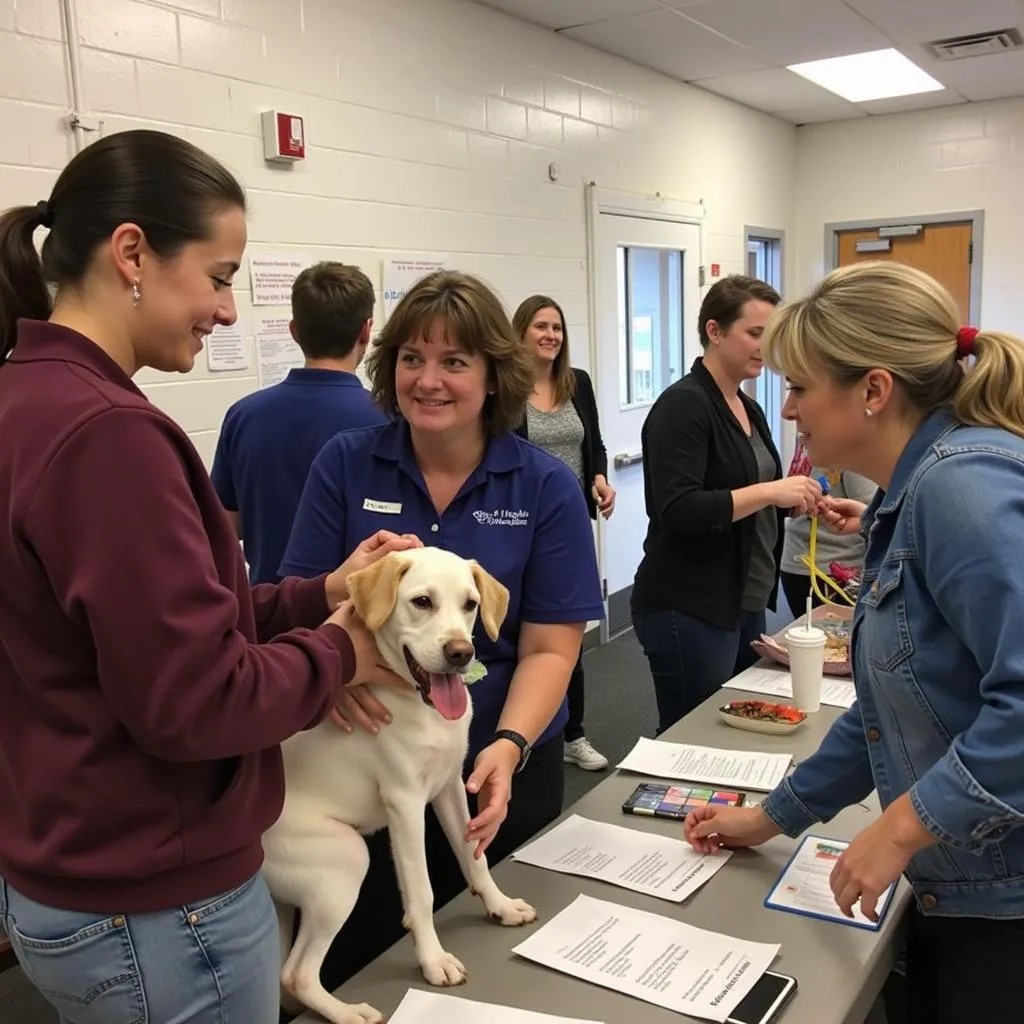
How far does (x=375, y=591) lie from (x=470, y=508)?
37cm

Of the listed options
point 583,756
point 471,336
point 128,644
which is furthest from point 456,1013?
point 583,756

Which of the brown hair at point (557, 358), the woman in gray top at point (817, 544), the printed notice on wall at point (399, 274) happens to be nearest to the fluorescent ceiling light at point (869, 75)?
the brown hair at point (557, 358)

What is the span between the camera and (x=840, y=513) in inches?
97.0

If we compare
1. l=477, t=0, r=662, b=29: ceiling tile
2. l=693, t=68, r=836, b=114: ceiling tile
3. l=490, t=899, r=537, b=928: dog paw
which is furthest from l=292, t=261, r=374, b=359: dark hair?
l=693, t=68, r=836, b=114: ceiling tile

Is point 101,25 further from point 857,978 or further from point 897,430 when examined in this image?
point 857,978

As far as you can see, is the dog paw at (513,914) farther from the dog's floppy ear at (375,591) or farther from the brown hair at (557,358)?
the brown hair at (557,358)

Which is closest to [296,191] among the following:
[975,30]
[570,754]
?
[570,754]

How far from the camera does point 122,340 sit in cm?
102

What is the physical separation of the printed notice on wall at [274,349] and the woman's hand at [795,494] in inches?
67.1

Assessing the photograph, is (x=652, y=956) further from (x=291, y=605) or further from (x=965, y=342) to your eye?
(x=965, y=342)

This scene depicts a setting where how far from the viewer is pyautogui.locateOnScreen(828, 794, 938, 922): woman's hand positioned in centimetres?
115

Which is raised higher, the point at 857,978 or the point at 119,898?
the point at 119,898

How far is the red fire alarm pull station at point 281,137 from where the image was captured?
3240mm

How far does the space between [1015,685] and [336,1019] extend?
881mm
